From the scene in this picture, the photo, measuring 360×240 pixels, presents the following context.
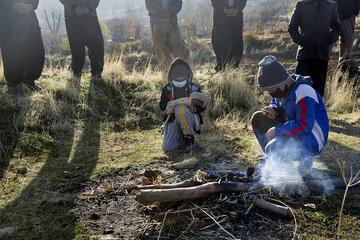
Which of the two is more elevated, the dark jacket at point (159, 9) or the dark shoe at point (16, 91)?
the dark jacket at point (159, 9)

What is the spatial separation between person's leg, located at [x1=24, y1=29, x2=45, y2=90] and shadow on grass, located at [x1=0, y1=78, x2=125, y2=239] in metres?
1.13

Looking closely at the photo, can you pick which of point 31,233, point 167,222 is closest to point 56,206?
point 31,233

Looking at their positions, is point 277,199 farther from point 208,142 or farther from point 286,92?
point 208,142

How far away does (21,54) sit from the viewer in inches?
230

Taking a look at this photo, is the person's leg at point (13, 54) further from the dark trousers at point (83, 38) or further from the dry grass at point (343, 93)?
the dry grass at point (343, 93)

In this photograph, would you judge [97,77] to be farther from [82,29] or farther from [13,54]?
[13,54]

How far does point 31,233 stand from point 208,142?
8.72ft

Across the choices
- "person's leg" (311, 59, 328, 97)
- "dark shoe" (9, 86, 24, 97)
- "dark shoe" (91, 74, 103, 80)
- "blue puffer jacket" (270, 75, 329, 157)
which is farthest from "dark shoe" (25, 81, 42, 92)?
"person's leg" (311, 59, 328, 97)

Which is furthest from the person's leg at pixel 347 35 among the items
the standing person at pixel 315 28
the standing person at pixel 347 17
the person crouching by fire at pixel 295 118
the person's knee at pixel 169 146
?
the person's knee at pixel 169 146

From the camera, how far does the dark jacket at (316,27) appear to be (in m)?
5.16

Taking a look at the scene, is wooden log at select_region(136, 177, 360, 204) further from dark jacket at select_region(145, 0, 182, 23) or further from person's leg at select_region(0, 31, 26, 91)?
dark jacket at select_region(145, 0, 182, 23)

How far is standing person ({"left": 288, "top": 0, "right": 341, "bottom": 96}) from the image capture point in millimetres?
5168

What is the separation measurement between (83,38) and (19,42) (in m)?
1.28

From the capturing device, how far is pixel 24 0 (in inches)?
226
